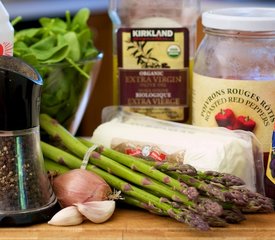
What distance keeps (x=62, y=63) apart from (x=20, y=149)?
268 mm

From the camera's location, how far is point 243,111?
0.95 meters

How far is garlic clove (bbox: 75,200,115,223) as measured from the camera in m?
0.86

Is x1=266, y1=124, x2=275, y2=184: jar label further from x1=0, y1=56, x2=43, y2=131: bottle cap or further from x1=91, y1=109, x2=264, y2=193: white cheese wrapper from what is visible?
x1=0, y1=56, x2=43, y2=131: bottle cap

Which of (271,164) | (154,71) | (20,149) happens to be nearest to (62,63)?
(154,71)

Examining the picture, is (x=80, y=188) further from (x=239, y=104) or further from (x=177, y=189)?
(x=239, y=104)

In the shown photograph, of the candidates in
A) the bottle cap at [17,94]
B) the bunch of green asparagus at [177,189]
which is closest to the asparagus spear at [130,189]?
the bunch of green asparagus at [177,189]

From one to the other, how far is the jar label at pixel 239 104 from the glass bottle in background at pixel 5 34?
10.3 inches

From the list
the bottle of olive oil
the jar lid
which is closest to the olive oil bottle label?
the bottle of olive oil

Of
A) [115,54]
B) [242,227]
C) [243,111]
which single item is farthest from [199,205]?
[115,54]

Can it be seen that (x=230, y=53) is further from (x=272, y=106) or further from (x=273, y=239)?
(x=273, y=239)

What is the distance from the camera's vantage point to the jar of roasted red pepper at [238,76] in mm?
937

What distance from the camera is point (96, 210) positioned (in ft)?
2.84

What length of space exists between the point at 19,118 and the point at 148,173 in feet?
0.58

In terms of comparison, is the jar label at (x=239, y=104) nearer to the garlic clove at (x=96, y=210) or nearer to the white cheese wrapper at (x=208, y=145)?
the white cheese wrapper at (x=208, y=145)
